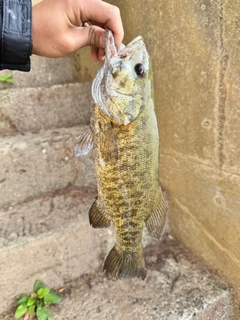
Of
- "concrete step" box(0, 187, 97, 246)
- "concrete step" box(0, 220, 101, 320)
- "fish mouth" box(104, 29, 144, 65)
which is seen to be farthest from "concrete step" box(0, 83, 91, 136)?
"fish mouth" box(104, 29, 144, 65)

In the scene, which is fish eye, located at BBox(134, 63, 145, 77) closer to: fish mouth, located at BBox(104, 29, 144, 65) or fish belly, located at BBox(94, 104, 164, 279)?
fish mouth, located at BBox(104, 29, 144, 65)

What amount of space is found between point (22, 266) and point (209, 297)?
3.86 ft

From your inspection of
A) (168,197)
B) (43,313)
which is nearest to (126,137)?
(168,197)

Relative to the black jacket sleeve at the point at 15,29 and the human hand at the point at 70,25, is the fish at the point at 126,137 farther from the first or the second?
the black jacket sleeve at the point at 15,29

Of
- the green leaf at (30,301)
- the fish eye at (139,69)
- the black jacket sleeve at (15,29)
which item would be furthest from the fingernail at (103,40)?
the green leaf at (30,301)

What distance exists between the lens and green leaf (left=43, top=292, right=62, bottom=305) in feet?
6.94

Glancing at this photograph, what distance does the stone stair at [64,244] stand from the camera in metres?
2.11

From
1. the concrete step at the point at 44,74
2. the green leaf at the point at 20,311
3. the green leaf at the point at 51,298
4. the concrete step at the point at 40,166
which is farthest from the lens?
the concrete step at the point at 44,74

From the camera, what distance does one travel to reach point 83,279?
2307 millimetres

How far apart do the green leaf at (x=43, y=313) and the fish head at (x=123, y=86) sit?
122 centimetres

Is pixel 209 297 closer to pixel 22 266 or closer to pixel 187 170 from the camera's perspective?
A: pixel 187 170

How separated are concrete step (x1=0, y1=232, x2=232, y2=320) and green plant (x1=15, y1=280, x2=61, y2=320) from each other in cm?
4

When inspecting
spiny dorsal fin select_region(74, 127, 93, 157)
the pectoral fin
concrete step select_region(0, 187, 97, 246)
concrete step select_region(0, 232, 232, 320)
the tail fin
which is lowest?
concrete step select_region(0, 232, 232, 320)

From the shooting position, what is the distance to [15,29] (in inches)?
61.5
